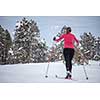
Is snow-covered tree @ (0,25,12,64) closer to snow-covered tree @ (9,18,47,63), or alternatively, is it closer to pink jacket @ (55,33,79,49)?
snow-covered tree @ (9,18,47,63)

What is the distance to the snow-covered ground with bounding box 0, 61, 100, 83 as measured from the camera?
4.57 meters

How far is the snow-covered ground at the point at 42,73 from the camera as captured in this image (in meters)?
4.57

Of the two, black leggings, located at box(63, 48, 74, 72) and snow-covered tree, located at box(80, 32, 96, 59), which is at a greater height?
snow-covered tree, located at box(80, 32, 96, 59)

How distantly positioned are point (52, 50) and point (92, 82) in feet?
2.21

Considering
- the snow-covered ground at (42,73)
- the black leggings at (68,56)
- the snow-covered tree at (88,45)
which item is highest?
the snow-covered tree at (88,45)

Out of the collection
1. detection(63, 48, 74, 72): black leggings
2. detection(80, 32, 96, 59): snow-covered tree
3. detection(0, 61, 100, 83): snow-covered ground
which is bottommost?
detection(0, 61, 100, 83): snow-covered ground

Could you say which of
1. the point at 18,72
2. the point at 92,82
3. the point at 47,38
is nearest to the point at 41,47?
the point at 47,38

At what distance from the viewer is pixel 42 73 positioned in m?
4.62

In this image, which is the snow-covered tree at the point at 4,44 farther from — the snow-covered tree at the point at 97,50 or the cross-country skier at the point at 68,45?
the snow-covered tree at the point at 97,50

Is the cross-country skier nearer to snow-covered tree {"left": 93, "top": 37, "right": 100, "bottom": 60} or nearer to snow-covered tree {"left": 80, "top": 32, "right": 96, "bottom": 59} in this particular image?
snow-covered tree {"left": 80, "top": 32, "right": 96, "bottom": 59}

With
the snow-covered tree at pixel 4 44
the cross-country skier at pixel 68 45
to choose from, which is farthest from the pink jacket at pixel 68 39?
the snow-covered tree at pixel 4 44

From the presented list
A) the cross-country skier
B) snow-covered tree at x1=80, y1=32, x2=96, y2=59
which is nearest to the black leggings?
the cross-country skier

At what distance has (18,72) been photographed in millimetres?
4613
